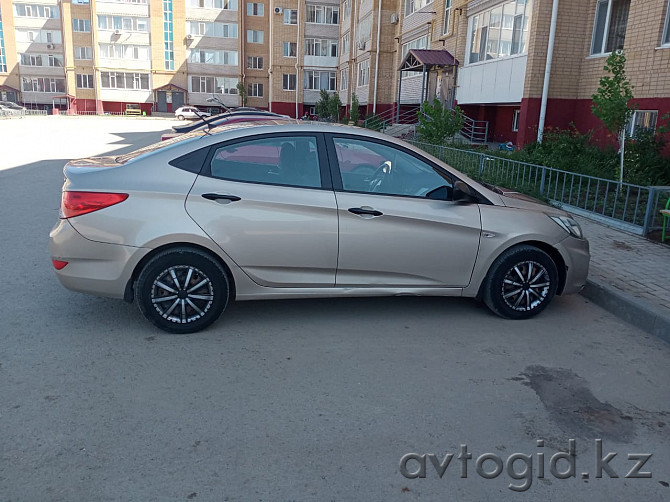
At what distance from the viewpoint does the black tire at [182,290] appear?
454 centimetres

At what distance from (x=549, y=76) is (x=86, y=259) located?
620 inches

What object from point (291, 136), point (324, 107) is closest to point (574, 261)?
point (291, 136)

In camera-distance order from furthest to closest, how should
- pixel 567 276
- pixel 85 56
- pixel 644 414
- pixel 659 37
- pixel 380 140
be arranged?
pixel 85 56, pixel 659 37, pixel 567 276, pixel 380 140, pixel 644 414

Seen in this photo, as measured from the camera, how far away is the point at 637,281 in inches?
247

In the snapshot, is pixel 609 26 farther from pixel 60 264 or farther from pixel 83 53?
pixel 83 53

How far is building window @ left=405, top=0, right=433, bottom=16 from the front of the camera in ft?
96.8

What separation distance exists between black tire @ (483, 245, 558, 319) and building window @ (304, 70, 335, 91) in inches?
2117

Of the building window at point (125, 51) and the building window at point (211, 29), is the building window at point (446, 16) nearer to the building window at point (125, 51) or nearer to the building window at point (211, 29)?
the building window at point (211, 29)

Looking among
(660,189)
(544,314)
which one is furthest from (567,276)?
(660,189)

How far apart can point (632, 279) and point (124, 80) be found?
6138 cm

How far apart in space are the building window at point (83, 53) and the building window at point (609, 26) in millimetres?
56111

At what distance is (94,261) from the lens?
450 centimetres

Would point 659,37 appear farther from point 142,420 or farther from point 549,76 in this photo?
point 142,420

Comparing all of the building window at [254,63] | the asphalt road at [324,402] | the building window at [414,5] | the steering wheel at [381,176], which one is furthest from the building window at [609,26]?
the building window at [254,63]
